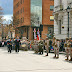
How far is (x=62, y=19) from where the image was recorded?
33.5m

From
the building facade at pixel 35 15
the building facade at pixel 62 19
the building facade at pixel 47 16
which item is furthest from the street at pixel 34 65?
the building facade at pixel 47 16

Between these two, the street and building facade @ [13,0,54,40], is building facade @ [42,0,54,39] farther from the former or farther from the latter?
the street

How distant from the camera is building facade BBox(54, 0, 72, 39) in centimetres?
3219

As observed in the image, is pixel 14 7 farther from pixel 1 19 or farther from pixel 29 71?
pixel 29 71

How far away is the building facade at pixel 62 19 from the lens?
3219cm

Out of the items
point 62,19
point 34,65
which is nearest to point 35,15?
point 62,19

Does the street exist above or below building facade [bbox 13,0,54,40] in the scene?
below

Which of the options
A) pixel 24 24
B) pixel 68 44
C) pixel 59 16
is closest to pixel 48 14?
pixel 24 24

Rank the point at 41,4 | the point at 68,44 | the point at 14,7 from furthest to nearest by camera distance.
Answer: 1. the point at 14,7
2. the point at 41,4
3. the point at 68,44

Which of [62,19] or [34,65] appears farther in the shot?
[62,19]

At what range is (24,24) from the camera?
66.7 m

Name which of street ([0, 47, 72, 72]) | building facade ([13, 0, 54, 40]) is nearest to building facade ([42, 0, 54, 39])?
building facade ([13, 0, 54, 40])

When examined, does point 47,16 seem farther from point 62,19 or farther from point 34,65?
point 34,65

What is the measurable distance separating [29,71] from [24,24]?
56.5 m
